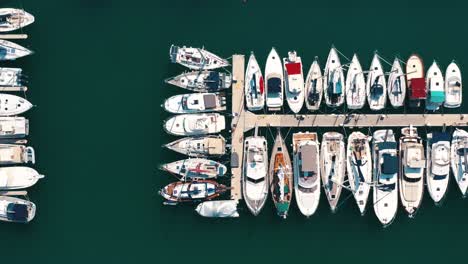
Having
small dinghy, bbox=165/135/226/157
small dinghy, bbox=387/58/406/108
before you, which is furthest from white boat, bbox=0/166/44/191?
small dinghy, bbox=387/58/406/108

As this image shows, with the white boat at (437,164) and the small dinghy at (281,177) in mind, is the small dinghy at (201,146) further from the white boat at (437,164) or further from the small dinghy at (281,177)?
the white boat at (437,164)

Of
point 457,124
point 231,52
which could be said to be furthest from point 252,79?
point 457,124

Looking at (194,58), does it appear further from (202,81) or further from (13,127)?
(13,127)

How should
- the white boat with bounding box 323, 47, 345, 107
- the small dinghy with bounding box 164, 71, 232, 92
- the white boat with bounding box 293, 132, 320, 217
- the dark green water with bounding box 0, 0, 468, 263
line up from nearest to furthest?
1. the white boat with bounding box 293, 132, 320, 217
2. the white boat with bounding box 323, 47, 345, 107
3. the small dinghy with bounding box 164, 71, 232, 92
4. the dark green water with bounding box 0, 0, 468, 263

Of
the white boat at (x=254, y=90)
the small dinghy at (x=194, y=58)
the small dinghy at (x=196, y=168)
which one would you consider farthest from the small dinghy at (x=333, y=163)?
the small dinghy at (x=194, y=58)

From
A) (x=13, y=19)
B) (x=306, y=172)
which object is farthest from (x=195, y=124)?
(x=13, y=19)

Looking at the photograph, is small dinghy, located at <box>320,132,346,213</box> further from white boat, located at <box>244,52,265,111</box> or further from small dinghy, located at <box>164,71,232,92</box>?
small dinghy, located at <box>164,71,232,92</box>
